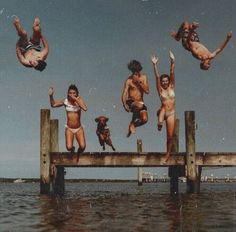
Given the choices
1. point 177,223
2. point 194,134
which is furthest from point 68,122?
point 177,223

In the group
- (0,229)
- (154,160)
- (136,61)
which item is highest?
(136,61)

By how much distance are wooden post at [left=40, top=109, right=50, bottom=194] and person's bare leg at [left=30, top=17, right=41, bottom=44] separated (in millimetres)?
2651

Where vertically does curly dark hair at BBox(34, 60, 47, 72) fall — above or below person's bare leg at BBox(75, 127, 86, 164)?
above

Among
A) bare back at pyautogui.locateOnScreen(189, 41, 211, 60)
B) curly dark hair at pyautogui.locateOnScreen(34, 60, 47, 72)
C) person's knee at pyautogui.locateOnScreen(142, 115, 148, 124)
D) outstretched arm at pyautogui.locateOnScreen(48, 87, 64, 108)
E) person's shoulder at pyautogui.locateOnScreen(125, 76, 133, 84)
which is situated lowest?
person's knee at pyautogui.locateOnScreen(142, 115, 148, 124)

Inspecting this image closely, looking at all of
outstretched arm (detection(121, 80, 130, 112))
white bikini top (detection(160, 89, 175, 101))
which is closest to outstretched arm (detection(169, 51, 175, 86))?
white bikini top (detection(160, 89, 175, 101))

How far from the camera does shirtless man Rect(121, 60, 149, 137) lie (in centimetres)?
1423

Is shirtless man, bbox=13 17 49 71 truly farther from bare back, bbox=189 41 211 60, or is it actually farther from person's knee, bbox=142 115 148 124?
bare back, bbox=189 41 211 60

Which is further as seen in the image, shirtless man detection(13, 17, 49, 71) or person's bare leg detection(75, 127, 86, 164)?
person's bare leg detection(75, 127, 86, 164)

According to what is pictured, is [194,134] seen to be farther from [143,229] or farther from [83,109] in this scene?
[143,229]

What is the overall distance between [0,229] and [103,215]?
2.28m

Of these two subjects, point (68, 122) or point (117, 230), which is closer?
point (117, 230)

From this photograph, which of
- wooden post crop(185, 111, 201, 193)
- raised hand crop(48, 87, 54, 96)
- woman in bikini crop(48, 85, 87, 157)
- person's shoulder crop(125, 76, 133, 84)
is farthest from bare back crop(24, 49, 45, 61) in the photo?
wooden post crop(185, 111, 201, 193)

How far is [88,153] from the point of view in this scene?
15.2 m

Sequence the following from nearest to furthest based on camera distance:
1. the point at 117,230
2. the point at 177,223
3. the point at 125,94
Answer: the point at 117,230
the point at 177,223
the point at 125,94
